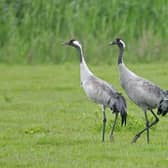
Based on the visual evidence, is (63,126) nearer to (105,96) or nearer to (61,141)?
(105,96)

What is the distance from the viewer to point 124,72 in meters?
10.9

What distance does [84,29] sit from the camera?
19766 mm

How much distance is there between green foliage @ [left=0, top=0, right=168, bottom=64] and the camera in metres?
19.4

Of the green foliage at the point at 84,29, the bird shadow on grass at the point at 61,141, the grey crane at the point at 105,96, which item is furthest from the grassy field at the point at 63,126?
the green foliage at the point at 84,29

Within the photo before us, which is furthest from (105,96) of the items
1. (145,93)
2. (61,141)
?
(61,141)

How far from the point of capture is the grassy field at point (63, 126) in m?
9.31

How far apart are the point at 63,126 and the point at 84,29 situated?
26.3ft

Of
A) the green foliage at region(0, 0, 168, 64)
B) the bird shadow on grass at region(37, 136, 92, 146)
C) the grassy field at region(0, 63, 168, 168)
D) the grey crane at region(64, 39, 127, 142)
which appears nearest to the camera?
the grassy field at region(0, 63, 168, 168)

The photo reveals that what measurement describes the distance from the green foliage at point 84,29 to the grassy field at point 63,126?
3.30 ft

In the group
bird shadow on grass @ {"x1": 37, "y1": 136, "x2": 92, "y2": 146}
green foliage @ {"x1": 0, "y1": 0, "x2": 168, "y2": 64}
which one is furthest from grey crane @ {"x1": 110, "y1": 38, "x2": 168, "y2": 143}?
green foliage @ {"x1": 0, "y1": 0, "x2": 168, "y2": 64}

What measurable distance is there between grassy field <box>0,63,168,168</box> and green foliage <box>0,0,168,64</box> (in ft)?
3.30

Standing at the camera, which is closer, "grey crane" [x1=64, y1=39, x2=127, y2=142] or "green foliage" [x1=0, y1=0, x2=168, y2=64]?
"grey crane" [x1=64, y1=39, x2=127, y2=142]

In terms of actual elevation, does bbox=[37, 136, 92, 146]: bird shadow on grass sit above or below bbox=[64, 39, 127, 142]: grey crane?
below

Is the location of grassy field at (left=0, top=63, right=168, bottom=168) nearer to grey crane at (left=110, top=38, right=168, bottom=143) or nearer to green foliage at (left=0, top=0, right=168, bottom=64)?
grey crane at (left=110, top=38, right=168, bottom=143)
